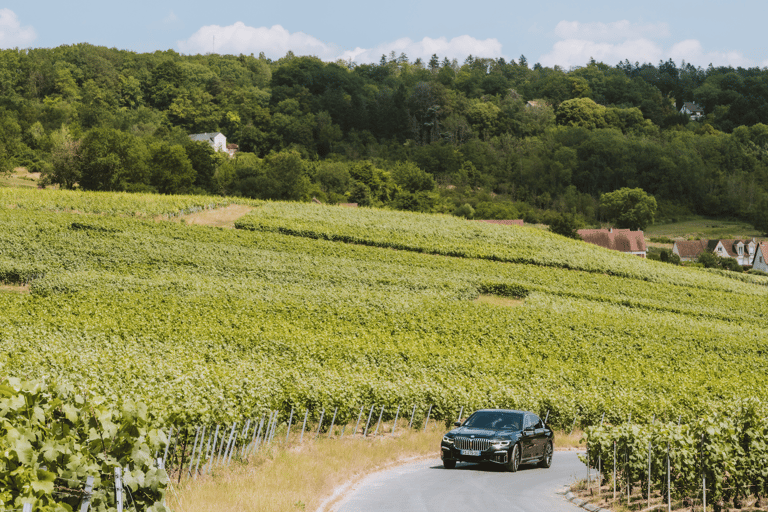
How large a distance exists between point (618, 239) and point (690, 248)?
1356cm

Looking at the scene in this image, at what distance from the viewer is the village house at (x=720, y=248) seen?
101 m

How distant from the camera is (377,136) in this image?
161 meters

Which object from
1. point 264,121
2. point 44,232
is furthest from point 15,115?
point 44,232

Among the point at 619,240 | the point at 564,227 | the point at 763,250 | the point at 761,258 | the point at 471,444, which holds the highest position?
the point at 564,227

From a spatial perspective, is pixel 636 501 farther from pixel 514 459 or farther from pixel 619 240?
pixel 619 240

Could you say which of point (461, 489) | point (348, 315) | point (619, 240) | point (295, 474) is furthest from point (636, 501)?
point (619, 240)

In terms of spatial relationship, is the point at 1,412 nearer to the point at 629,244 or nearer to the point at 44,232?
the point at 44,232

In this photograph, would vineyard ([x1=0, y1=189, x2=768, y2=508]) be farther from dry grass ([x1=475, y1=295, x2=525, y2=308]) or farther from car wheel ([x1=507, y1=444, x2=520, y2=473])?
car wheel ([x1=507, y1=444, x2=520, y2=473])

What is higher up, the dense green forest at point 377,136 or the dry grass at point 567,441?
the dense green forest at point 377,136

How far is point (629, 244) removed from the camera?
95688 millimetres

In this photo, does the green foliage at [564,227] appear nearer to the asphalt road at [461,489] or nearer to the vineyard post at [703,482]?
the asphalt road at [461,489]

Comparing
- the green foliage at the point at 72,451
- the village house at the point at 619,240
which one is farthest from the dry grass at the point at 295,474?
the village house at the point at 619,240

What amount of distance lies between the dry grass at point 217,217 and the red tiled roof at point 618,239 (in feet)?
166

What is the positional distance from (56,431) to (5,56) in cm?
15211
